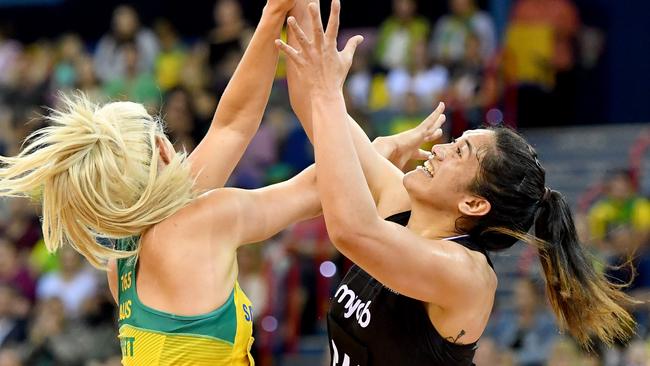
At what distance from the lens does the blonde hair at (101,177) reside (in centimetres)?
311

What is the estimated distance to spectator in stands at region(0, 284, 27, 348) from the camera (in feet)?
29.6

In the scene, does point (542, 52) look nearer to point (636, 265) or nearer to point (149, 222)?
point (636, 265)

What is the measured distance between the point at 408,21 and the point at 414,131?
6734mm

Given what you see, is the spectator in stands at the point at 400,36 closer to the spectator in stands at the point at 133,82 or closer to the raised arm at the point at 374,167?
the spectator in stands at the point at 133,82

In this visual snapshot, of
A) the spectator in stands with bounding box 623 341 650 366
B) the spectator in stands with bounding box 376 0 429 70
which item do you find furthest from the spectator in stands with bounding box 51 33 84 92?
the spectator in stands with bounding box 623 341 650 366

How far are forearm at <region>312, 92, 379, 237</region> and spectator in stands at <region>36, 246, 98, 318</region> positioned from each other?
620cm

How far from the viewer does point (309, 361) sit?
8594mm

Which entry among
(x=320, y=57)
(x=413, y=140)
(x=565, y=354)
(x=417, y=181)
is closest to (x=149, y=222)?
(x=320, y=57)

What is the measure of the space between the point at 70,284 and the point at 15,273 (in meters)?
0.68

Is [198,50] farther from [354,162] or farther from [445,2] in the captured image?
[354,162]

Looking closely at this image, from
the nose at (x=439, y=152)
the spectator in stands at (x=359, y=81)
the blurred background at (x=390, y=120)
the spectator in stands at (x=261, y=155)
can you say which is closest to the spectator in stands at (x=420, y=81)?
Answer: the blurred background at (x=390, y=120)

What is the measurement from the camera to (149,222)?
3.16 m

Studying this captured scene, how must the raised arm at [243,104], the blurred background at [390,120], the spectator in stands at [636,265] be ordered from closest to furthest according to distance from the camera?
1. the raised arm at [243,104]
2. the spectator in stands at [636,265]
3. the blurred background at [390,120]

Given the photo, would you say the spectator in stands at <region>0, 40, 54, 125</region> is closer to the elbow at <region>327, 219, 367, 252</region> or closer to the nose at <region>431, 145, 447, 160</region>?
the nose at <region>431, 145, 447, 160</region>
